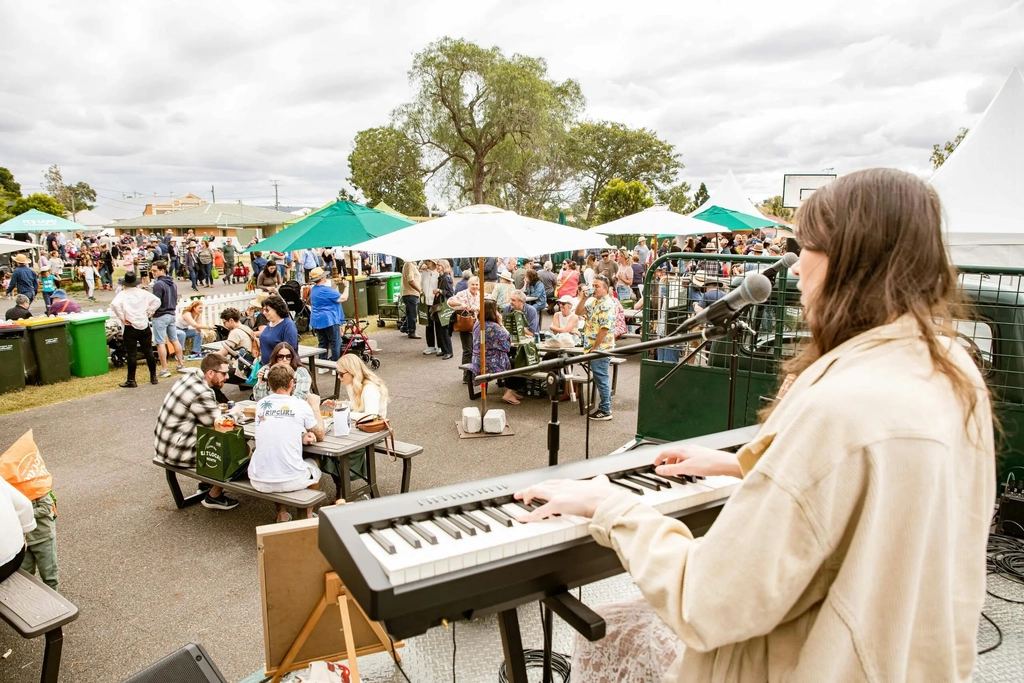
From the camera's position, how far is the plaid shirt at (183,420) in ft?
16.9

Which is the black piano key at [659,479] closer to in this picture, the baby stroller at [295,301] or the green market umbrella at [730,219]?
the baby stroller at [295,301]

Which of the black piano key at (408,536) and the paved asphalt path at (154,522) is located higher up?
the black piano key at (408,536)

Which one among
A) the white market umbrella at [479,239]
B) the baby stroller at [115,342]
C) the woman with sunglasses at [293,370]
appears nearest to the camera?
the woman with sunglasses at [293,370]

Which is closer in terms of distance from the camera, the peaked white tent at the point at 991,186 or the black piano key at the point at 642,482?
the black piano key at the point at 642,482

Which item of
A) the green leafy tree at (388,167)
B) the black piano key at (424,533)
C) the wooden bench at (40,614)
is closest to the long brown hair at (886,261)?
the black piano key at (424,533)

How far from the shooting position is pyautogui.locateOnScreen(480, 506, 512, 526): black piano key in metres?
1.61

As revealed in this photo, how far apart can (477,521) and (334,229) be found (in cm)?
919

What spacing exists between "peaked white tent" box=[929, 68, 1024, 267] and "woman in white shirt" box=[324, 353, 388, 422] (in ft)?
22.2

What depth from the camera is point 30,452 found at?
3604 mm

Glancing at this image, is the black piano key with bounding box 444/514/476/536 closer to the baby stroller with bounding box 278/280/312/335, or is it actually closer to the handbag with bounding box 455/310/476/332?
the handbag with bounding box 455/310/476/332

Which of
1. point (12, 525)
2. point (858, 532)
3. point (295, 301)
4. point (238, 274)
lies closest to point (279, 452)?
point (12, 525)

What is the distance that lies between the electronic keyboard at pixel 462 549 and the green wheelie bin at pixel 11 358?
1001 centimetres

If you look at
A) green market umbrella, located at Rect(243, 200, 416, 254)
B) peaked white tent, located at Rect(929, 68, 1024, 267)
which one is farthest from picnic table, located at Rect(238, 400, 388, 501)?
peaked white tent, located at Rect(929, 68, 1024, 267)

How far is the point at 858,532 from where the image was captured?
42.6 inches
